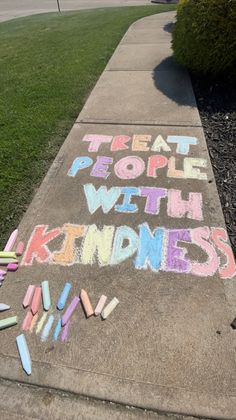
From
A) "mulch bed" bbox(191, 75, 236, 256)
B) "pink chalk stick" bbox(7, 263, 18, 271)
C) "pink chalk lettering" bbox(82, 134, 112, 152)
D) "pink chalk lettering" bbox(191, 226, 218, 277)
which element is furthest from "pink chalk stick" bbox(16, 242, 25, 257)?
"mulch bed" bbox(191, 75, 236, 256)

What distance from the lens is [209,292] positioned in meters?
2.79

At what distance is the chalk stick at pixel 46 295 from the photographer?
278 cm

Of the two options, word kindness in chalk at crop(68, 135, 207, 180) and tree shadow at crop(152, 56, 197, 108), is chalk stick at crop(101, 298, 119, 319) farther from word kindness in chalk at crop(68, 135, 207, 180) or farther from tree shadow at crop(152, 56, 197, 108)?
tree shadow at crop(152, 56, 197, 108)

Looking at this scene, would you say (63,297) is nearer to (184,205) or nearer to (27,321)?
(27,321)

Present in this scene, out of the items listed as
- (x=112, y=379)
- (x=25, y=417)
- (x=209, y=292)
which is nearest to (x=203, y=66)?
(x=209, y=292)

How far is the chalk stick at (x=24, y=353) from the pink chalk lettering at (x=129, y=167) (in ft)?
7.00

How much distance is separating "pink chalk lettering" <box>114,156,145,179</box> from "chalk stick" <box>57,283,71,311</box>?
5.25 feet

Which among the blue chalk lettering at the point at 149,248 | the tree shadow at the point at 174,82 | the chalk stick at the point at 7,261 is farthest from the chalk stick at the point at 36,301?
the tree shadow at the point at 174,82

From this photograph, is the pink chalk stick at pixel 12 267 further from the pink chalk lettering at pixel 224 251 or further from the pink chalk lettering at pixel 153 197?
the pink chalk lettering at pixel 224 251

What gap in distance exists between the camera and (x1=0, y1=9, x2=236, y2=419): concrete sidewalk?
7.66 ft

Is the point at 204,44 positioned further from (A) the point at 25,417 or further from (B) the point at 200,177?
(A) the point at 25,417

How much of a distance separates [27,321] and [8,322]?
0.15 metres

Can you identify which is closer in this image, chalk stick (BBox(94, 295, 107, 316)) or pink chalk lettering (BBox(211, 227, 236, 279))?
chalk stick (BBox(94, 295, 107, 316))

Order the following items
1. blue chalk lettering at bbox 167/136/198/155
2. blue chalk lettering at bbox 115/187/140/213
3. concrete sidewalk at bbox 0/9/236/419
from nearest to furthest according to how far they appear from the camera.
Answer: concrete sidewalk at bbox 0/9/236/419, blue chalk lettering at bbox 115/187/140/213, blue chalk lettering at bbox 167/136/198/155
